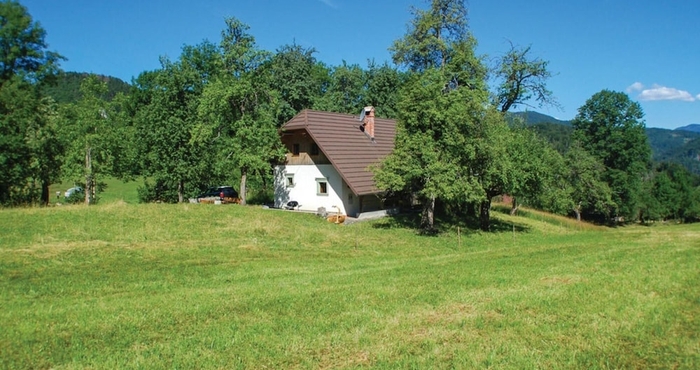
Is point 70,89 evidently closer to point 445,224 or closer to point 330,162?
point 330,162

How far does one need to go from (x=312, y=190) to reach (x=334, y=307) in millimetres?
23885

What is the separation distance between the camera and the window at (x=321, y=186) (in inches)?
1252

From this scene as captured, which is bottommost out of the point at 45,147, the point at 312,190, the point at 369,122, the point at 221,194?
the point at 221,194

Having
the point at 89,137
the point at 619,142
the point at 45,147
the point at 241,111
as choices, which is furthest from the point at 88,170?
the point at 619,142

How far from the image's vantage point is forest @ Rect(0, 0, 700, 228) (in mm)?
24766

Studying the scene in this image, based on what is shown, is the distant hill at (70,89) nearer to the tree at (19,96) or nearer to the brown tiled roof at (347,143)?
the tree at (19,96)

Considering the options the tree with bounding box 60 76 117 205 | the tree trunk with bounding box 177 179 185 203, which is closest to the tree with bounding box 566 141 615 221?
the tree trunk with bounding box 177 179 185 203

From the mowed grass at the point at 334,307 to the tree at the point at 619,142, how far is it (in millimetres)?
38247

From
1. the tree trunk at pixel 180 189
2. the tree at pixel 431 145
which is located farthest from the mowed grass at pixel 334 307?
the tree trunk at pixel 180 189

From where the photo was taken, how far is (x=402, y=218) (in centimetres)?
3009

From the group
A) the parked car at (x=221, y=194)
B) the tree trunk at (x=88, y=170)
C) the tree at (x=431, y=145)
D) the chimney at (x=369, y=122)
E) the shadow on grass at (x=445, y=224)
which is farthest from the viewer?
the parked car at (x=221, y=194)

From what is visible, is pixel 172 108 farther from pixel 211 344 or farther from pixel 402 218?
pixel 211 344

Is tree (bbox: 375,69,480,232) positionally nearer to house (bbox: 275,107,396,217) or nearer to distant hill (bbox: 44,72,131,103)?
house (bbox: 275,107,396,217)

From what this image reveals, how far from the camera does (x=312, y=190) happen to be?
32.5m
